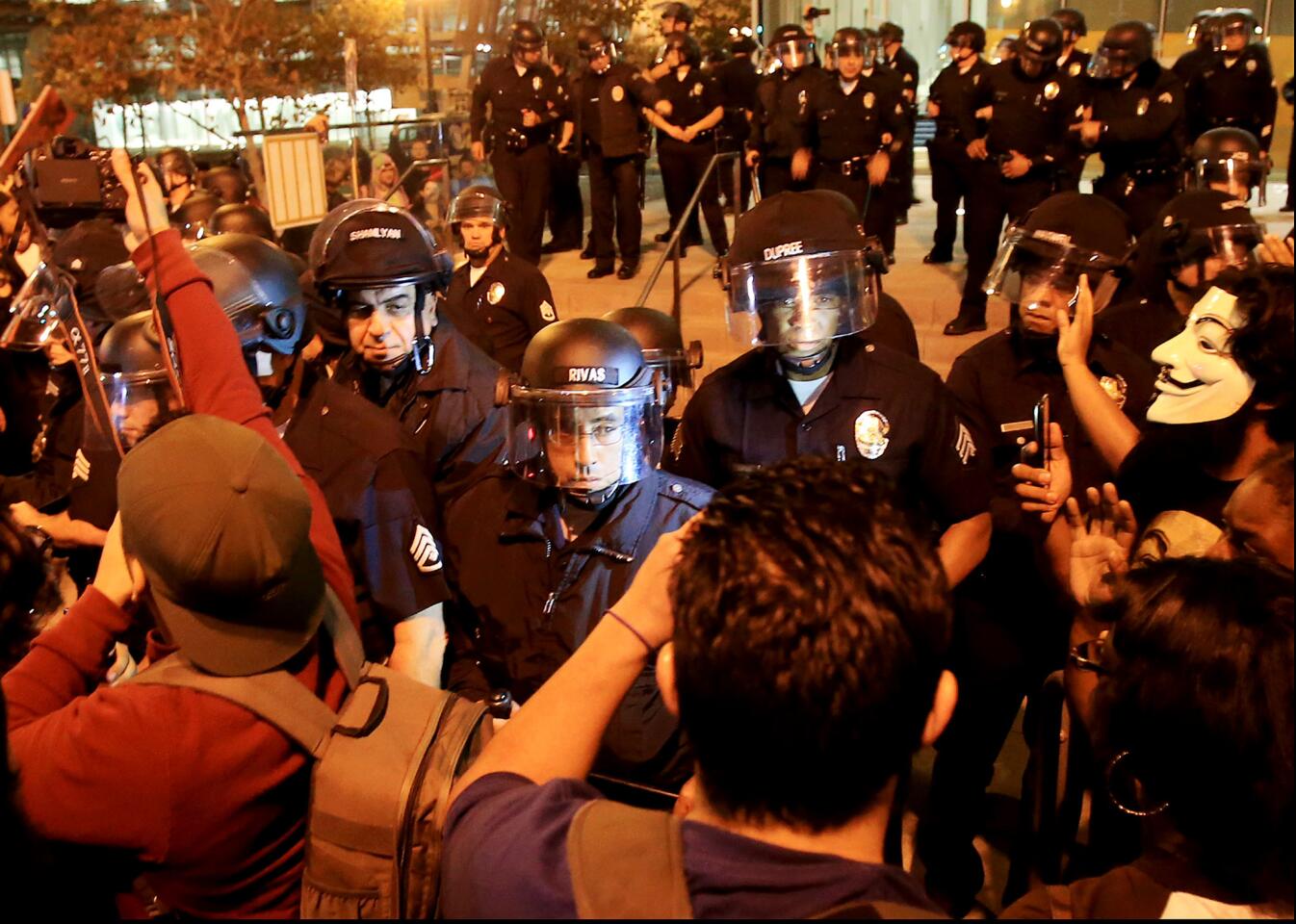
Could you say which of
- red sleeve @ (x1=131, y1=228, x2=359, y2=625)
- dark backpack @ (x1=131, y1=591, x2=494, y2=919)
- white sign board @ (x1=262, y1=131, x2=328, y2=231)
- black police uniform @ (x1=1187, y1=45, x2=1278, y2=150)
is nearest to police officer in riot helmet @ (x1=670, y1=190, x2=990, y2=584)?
red sleeve @ (x1=131, y1=228, x2=359, y2=625)

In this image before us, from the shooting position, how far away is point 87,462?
3.97 metres

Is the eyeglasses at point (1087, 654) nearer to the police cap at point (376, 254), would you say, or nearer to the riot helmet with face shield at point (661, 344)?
the riot helmet with face shield at point (661, 344)

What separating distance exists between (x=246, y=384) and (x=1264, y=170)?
6.00 meters

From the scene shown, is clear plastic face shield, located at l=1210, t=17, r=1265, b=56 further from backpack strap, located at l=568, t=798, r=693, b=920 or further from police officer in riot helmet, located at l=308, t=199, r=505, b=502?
backpack strap, located at l=568, t=798, r=693, b=920

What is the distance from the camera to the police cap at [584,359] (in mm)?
3113

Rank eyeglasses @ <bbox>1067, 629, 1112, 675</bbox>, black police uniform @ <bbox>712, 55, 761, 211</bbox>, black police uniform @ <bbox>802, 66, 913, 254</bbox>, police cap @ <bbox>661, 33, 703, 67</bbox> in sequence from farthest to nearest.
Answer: black police uniform @ <bbox>712, 55, 761, 211</bbox>, police cap @ <bbox>661, 33, 703, 67</bbox>, black police uniform @ <bbox>802, 66, 913, 254</bbox>, eyeglasses @ <bbox>1067, 629, 1112, 675</bbox>

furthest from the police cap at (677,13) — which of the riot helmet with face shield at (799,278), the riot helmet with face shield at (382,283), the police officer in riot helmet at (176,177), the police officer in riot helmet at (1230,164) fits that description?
the riot helmet with face shield at (799,278)

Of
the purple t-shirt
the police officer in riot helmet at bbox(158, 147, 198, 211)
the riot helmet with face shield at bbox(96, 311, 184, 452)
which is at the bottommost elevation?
the purple t-shirt

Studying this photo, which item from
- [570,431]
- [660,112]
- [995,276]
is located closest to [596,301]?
[660,112]

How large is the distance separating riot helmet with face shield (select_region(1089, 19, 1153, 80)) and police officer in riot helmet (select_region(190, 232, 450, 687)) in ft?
23.5

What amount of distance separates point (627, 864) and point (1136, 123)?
8504 millimetres

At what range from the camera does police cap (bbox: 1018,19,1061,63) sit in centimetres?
853

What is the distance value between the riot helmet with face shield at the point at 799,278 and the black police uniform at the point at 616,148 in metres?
7.67

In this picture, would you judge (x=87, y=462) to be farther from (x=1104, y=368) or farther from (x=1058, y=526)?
(x=1104, y=368)
